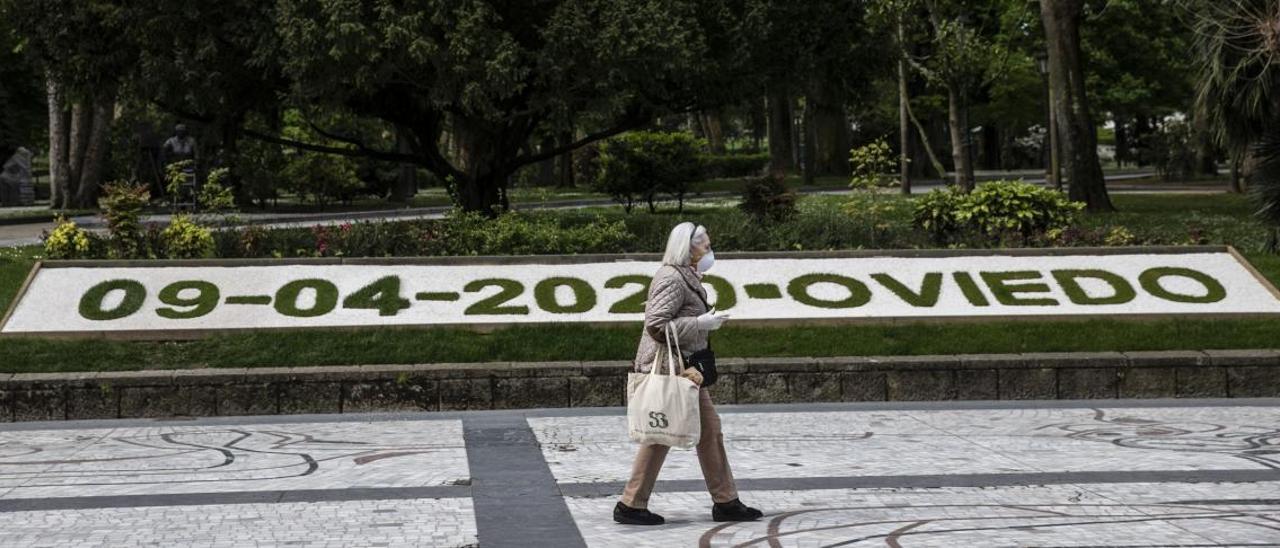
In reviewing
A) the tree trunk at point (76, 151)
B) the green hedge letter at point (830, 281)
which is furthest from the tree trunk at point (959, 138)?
the tree trunk at point (76, 151)

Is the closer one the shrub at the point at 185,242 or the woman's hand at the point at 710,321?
the woman's hand at the point at 710,321

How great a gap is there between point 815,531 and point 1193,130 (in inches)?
2094

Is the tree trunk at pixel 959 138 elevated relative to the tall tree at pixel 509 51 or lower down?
lower down

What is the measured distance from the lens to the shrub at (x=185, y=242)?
59.7 ft

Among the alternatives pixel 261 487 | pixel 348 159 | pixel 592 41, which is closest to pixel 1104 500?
pixel 261 487

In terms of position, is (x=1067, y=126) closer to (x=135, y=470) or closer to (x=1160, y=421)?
(x=1160, y=421)

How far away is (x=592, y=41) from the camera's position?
971 inches

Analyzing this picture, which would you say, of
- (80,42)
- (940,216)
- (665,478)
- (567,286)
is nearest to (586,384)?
(567,286)

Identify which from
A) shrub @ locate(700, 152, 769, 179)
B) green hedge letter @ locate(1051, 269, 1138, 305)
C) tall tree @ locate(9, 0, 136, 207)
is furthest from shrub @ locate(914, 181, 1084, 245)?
shrub @ locate(700, 152, 769, 179)

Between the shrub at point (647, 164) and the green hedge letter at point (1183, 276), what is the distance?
609 inches

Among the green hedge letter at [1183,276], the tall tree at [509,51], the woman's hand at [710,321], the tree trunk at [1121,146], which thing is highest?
the tall tree at [509,51]

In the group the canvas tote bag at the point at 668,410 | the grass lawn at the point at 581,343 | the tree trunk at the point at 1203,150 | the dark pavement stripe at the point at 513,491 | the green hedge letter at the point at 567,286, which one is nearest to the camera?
the dark pavement stripe at the point at 513,491

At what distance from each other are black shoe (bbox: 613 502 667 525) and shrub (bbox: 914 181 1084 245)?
11163mm

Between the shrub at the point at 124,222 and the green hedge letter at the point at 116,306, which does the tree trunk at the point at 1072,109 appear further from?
the green hedge letter at the point at 116,306
